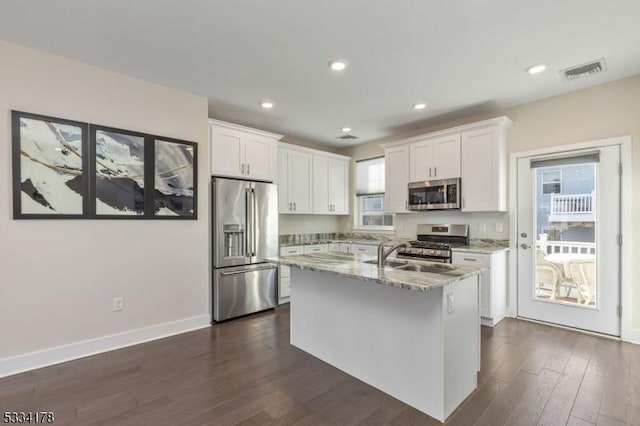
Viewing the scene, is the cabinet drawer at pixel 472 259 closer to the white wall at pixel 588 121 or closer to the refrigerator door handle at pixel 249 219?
the white wall at pixel 588 121

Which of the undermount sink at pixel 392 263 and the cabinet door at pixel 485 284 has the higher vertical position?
the undermount sink at pixel 392 263

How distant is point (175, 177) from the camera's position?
3400mm

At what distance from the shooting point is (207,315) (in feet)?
12.0

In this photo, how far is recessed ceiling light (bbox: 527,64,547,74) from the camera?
2873 mm

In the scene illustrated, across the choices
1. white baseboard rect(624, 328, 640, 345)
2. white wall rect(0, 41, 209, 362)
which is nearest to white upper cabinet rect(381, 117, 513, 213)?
white baseboard rect(624, 328, 640, 345)

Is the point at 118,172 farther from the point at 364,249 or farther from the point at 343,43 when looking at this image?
the point at 364,249

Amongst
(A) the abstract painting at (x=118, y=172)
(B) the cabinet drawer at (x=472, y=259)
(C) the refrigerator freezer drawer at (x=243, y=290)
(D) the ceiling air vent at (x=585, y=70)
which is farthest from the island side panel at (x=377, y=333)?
(D) the ceiling air vent at (x=585, y=70)

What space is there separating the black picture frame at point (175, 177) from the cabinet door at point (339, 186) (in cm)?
264

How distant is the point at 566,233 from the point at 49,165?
534 cm

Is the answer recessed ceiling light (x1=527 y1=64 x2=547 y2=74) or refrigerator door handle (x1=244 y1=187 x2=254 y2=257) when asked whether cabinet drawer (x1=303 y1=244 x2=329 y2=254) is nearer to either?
refrigerator door handle (x1=244 y1=187 x2=254 y2=257)

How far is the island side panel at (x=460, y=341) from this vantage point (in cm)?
196

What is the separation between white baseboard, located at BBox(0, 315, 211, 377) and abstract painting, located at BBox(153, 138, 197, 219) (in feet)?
4.01

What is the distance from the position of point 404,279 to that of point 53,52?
348 cm

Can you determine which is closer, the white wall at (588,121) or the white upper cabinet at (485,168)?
the white wall at (588,121)
